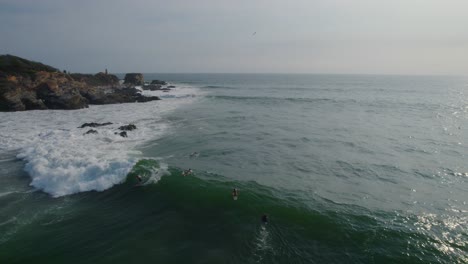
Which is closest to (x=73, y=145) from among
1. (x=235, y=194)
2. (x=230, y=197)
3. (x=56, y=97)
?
(x=230, y=197)

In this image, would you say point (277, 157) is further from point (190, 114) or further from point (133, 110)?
point (133, 110)

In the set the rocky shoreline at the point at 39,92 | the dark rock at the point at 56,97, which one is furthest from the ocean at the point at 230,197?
the dark rock at the point at 56,97

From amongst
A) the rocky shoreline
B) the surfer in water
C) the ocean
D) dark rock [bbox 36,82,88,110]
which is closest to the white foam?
the ocean

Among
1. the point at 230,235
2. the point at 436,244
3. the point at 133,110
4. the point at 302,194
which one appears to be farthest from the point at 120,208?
the point at 133,110

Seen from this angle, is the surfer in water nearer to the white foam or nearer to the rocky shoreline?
the white foam

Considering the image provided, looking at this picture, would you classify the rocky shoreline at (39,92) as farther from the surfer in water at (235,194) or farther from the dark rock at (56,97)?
the surfer in water at (235,194)

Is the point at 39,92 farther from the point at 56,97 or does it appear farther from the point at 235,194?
the point at 235,194
